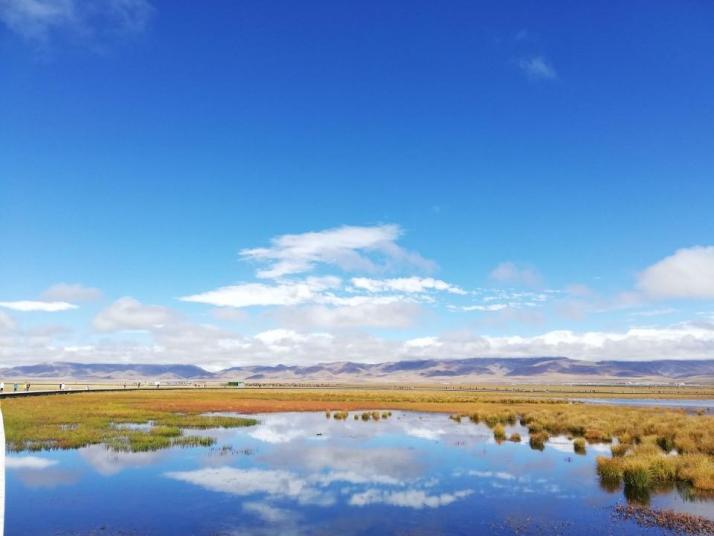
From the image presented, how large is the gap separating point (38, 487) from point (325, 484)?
39.4 ft

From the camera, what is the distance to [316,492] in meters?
22.5

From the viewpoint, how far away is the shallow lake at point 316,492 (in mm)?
18203

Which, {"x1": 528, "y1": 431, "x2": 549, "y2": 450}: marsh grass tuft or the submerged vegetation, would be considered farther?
{"x1": 528, "y1": 431, "x2": 549, "y2": 450}: marsh grass tuft

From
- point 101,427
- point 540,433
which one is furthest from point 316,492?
point 101,427

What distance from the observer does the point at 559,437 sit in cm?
4100

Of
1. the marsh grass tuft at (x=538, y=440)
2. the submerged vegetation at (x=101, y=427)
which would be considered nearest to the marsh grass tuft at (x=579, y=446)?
the marsh grass tuft at (x=538, y=440)

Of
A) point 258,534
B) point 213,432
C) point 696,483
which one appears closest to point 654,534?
point 696,483

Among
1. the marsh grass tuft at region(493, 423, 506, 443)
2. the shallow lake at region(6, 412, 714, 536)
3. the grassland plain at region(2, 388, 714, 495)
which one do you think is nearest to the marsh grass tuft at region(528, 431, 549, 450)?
the grassland plain at region(2, 388, 714, 495)

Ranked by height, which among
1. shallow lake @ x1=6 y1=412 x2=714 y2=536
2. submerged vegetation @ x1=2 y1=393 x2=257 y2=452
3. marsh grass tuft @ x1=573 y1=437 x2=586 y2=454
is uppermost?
submerged vegetation @ x1=2 y1=393 x2=257 y2=452

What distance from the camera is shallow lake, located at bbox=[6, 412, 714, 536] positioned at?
717 inches

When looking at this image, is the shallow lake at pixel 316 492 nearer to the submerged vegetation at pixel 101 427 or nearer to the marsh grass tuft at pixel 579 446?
the marsh grass tuft at pixel 579 446

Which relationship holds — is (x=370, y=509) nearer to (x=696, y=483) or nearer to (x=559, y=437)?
(x=696, y=483)

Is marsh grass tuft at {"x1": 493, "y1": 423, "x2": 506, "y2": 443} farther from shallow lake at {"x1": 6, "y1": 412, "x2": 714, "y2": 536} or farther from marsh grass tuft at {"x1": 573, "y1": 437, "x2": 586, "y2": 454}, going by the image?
marsh grass tuft at {"x1": 573, "y1": 437, "x2": 586, "y2": 454}

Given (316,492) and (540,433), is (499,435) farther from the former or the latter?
(316,492)
